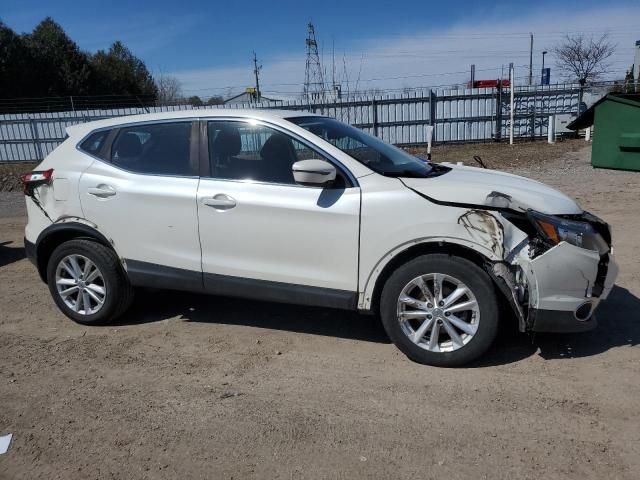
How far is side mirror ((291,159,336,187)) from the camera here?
3.72 meters

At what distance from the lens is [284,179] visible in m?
4.01

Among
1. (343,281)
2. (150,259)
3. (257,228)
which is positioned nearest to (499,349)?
(343,281)

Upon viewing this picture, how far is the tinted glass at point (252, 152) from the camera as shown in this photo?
4039 mm

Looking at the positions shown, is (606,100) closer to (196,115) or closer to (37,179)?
(196,115)

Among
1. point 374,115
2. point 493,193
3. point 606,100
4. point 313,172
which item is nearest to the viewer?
point 493,193

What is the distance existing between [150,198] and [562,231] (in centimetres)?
303

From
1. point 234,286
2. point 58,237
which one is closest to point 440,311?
point 234,286

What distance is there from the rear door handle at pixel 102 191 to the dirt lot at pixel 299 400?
1.18 metres

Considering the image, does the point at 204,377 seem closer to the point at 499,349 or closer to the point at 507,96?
the point at 499,349

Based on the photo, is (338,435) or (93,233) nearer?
(338,435)

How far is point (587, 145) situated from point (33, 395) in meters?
20.0

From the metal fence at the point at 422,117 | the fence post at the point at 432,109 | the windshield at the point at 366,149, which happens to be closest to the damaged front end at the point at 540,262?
the windshield at the point at 366,149

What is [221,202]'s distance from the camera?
407cm

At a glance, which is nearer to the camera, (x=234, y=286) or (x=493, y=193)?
Result: (x=493, y=193)
